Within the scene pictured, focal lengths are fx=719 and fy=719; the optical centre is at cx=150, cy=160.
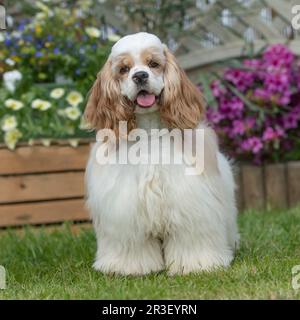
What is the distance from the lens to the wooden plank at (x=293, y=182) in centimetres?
525

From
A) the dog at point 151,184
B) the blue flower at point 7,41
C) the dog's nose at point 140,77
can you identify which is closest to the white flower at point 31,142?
the blue flower at point 7,41

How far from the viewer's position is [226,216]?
3.44 meters

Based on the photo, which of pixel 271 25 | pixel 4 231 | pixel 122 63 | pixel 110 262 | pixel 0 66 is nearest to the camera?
pixel 122 63

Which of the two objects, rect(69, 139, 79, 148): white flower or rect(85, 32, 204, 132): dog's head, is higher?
rect(85, 32, 204, 132): dog's head

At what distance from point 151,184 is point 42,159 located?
1576 millimetres

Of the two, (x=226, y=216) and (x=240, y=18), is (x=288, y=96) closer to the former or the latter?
(x=240, y=18)

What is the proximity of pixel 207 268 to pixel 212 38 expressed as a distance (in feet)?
10.0

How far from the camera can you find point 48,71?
5.16 metres

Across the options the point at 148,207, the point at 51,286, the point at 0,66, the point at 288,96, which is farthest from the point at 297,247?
the point at 0,66

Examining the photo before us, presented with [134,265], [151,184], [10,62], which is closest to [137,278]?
[134,265]

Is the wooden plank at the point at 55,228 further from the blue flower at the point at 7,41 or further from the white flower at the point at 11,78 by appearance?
the blue flower at the point at 7,41

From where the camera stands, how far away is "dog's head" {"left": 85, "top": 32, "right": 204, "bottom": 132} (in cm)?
315

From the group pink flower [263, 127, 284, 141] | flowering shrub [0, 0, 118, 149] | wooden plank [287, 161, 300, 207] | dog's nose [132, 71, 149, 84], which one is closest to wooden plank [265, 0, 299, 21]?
pink flower [263, 127, 284, 141]

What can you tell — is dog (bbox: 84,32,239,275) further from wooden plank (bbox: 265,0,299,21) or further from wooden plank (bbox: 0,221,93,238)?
wooden plank (bbox: 265,0,299,21)
